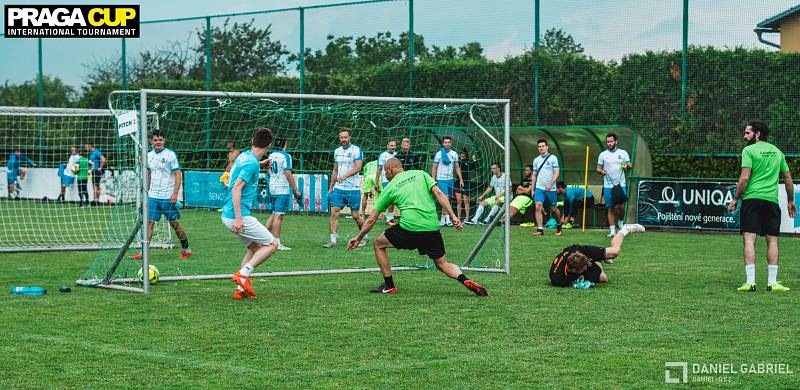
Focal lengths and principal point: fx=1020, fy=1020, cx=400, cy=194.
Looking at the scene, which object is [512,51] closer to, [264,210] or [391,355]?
[264,210]

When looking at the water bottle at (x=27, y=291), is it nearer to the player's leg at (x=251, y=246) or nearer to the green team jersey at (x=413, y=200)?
the player's leg at (x=251, y=246)

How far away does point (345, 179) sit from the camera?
16.9m

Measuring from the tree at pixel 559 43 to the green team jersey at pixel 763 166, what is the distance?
46.1ft

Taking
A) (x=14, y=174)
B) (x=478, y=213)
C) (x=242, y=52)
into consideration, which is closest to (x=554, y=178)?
(x=478, y=213)

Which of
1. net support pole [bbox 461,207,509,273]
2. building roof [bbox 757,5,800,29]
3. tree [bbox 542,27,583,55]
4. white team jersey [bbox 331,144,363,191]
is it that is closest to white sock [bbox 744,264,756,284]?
net support pole [bbox 461,207,509,273]

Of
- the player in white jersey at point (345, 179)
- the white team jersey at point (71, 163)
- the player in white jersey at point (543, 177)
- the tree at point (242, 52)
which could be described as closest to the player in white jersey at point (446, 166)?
the player in white jersey at point (543, 177)

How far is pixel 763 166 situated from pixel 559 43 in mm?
A: 14652

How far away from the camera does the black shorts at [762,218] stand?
11.2 meters

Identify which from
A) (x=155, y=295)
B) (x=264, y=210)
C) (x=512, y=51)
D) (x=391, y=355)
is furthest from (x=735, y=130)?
(x=391, y=355)

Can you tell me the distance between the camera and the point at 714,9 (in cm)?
2344

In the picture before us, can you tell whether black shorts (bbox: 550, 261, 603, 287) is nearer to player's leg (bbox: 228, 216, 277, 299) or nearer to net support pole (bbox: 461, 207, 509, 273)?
net support pole (bbox: 461, 207, 509, 273)

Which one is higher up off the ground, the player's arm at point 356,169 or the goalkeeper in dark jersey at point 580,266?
the player's arm at point 356,169

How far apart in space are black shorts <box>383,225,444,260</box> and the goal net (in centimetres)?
1039

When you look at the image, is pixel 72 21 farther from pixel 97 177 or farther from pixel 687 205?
pixel 687 205
